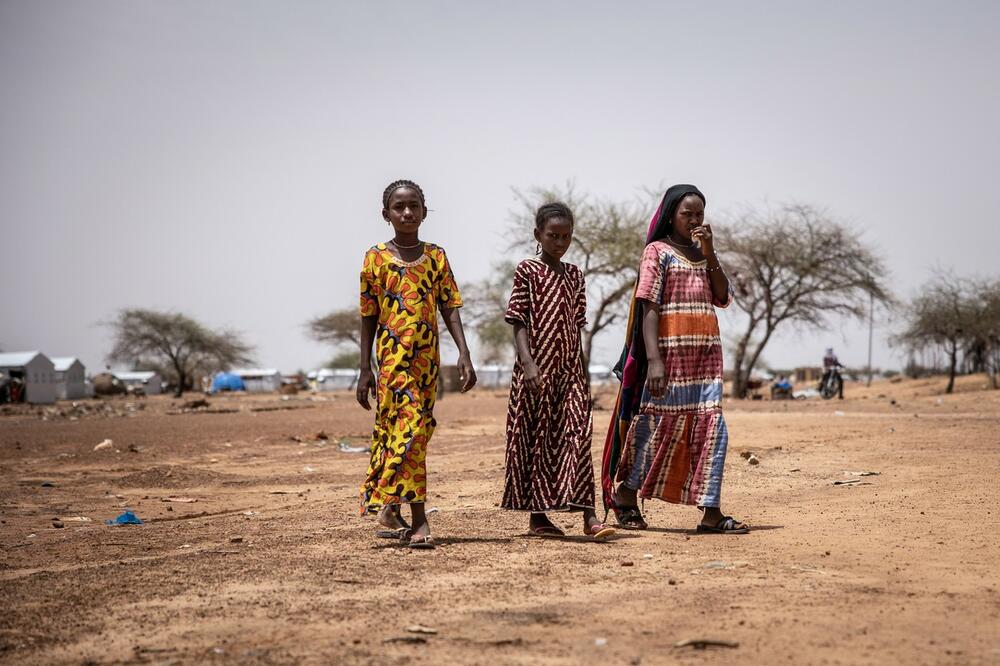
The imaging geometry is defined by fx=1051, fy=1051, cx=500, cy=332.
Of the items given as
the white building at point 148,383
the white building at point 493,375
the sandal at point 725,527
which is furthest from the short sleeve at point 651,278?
the white building at point 148,383

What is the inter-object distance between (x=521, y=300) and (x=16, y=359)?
178 ft

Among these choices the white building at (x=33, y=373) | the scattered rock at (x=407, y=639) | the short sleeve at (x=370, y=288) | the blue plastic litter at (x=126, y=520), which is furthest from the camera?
the white building at (x=33, y=373)

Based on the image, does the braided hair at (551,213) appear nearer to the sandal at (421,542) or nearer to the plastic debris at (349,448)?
the sandal at (421,542)

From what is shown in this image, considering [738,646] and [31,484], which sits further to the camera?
[31,484]

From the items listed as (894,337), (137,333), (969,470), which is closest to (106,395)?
(137,333)

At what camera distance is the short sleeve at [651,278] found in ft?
A: 20.9

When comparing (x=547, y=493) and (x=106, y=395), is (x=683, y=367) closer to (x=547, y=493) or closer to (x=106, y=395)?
(x=547, y=493)

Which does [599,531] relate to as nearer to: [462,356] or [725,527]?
[725,527]

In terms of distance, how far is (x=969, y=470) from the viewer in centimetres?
845

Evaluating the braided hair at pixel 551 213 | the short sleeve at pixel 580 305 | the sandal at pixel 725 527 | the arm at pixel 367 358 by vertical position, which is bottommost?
the sandal at pixel 725 527

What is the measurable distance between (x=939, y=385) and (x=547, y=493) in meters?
40.5

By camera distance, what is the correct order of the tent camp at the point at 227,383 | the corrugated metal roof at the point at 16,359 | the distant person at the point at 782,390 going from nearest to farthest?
the distant person at the point at 782,390, the corrugated metal roof at the point at 16,359, the tent camp at the point at 227,383

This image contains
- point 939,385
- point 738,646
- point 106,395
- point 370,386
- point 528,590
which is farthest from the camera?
point 106,395

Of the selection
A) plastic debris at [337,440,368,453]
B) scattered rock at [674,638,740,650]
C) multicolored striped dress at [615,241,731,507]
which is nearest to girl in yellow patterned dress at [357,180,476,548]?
multicolored striped dress at [615,241,731,507]
